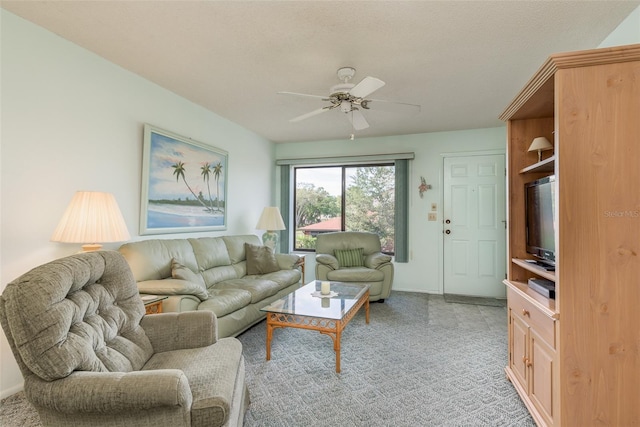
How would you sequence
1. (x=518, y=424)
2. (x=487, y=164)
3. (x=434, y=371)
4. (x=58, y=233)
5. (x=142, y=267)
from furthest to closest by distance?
(x=487, y=164) → (x=142, y=267) → (x=434, y=371) → (x=58, y=233) → (x=518, y=424)

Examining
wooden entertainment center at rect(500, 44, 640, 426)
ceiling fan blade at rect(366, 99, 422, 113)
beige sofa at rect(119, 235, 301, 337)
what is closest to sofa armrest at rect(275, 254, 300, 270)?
beige sofa at rect(119, 235, 301, 337)

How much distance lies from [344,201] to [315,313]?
3.07 m

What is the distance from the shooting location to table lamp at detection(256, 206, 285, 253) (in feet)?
15.5

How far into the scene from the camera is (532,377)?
1.85m

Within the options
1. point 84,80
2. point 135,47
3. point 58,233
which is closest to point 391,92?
point 135,47

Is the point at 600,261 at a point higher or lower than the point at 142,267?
higher

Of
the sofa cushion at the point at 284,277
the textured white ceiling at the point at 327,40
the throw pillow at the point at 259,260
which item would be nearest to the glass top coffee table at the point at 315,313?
the sofa cushion at the point at 284,277

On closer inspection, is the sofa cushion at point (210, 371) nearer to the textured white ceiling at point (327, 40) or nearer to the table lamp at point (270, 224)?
the textured white ceiling at point (327, 40)

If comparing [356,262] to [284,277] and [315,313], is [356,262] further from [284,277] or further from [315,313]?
[315,313]

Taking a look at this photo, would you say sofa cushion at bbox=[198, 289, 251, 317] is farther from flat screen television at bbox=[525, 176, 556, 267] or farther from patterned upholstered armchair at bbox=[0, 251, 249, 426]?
flat screen television at bbox=[525, 176, 556, 267]

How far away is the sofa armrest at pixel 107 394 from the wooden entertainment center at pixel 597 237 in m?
1.69

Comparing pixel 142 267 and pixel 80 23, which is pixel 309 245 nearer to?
pixel 142 267

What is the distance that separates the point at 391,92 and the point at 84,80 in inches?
105

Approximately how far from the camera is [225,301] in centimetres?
275
